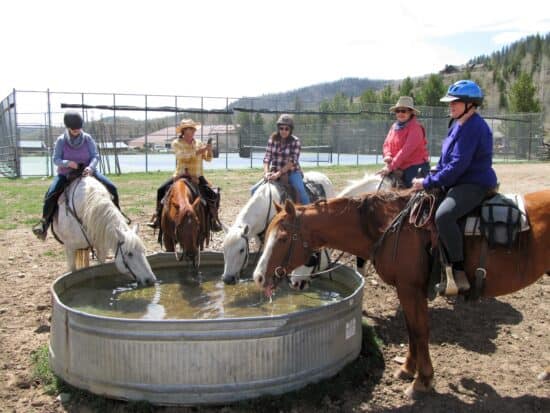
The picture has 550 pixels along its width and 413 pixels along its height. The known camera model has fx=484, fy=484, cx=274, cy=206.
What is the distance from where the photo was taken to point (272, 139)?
7.42 metres

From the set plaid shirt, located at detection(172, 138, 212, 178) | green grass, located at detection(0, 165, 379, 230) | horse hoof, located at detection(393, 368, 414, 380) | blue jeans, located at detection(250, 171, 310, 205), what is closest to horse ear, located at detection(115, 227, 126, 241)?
plaid shirt, located at detection(172, 138, 212, 178)

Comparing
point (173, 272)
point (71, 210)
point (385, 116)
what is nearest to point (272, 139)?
point (173, 272)

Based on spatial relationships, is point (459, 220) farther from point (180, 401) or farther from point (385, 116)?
point (385, 116)

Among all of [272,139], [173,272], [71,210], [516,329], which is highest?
[272,139]

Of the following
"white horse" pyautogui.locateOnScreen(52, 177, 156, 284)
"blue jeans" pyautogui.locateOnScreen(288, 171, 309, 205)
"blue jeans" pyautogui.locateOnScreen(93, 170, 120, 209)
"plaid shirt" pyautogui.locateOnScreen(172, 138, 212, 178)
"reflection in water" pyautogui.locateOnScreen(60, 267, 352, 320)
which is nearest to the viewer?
"reflection in water" pyautogui.locateOnScreen(60, 267, 352, 320)

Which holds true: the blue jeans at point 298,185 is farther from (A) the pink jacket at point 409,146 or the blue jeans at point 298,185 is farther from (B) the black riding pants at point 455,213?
(B) the black riding pants at point 455,213

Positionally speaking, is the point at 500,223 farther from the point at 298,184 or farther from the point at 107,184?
the point at 107,184

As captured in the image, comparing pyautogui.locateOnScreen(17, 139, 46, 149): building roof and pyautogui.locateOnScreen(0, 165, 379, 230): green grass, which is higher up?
pyautogui.locateOnScreen(17, 139, 46, 149): building roof

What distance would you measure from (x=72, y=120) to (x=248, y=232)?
276cm

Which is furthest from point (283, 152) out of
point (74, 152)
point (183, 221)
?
point (74, 152)

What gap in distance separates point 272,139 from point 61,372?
14.6 ft

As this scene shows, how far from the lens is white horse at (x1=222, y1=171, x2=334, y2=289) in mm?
5498

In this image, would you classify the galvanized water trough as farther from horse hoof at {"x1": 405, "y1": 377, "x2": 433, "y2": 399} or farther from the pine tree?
the pine tree

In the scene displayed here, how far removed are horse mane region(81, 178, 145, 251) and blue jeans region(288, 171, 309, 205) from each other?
248cm
